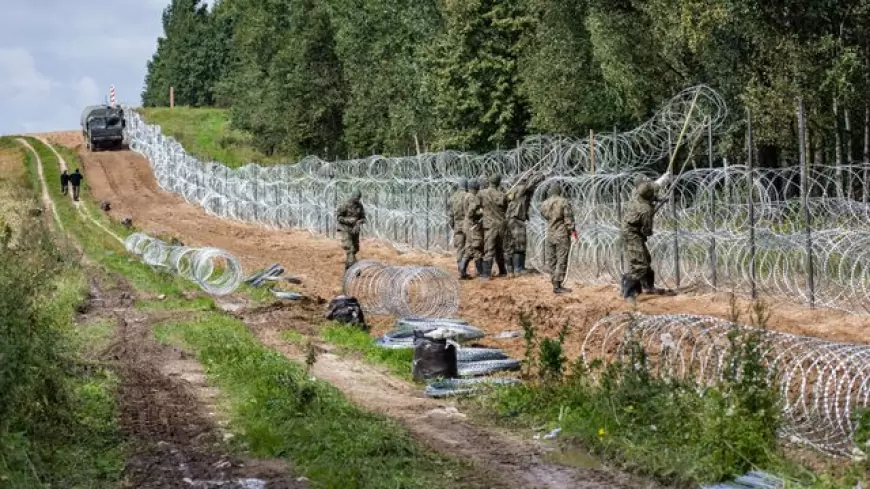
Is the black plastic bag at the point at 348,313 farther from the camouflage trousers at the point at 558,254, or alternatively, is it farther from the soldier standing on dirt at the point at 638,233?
the soldier standing on dirt at the point at 638,233

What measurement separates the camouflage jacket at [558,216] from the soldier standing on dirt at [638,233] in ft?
4.82

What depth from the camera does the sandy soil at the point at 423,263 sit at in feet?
57.8

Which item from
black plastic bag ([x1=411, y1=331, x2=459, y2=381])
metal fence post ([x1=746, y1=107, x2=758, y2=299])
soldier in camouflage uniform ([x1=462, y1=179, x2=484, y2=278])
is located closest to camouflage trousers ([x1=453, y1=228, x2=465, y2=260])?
soldier in camouflage uniform ([x1=462, y1=179, x2=484, y2=278])

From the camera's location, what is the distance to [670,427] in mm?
10406

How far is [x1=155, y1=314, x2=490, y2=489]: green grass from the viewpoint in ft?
32.3

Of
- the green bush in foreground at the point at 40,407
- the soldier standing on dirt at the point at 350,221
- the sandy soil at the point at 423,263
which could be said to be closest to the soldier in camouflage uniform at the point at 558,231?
the sandy soil at the point at 423,263

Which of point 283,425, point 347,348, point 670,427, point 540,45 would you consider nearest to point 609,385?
point 670,427

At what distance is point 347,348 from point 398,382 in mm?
2869

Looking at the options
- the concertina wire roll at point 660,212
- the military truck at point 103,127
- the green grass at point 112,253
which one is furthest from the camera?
the military truck at point 103,127

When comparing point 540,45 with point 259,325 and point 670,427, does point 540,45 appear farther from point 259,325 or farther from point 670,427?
point 670,427

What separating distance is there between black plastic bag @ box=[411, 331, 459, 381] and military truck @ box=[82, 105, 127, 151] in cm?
5786

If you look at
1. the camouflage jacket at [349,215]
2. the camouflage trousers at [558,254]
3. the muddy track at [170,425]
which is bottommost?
the muddy track at [170,425]

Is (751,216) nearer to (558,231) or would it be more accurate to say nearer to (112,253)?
(558,231)

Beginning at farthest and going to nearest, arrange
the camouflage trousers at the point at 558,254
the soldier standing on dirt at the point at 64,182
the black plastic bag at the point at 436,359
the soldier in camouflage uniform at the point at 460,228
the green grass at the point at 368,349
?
the soldier standing on dirt at the point at 64,182 → the soldier in camouflage uniform at the point at 460,228 → the camouflage trousers at the point at 558,254 → the green grass at the point at 368,349 → the black plastic bag at the point at 436,359
